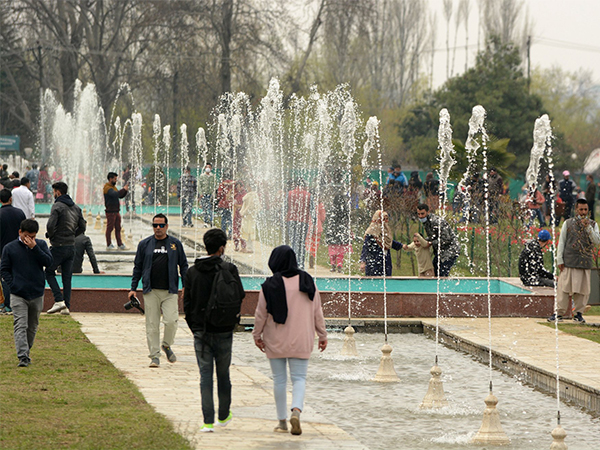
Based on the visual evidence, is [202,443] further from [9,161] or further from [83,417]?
[9,161]

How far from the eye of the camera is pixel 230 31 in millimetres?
45719

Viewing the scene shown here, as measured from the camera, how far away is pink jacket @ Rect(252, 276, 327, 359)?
7.85m

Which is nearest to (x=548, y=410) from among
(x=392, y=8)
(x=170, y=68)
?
(x=170, y=68)

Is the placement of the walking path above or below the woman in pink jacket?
below

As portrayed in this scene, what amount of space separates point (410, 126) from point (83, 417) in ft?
159

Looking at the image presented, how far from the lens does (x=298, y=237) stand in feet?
72.3

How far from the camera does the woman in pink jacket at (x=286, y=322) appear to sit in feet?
25.6

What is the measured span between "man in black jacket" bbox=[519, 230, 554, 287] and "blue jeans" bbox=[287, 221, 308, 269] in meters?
6.16

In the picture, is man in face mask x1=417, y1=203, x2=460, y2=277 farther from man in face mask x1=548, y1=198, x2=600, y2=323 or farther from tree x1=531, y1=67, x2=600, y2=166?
Answer: tree x1=531, y1=67, x2=600, y2=166

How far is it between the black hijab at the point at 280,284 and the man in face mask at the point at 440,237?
8.10m

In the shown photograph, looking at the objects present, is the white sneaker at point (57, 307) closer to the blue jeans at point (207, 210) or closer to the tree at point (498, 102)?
the blue jeans at point (207, 210)

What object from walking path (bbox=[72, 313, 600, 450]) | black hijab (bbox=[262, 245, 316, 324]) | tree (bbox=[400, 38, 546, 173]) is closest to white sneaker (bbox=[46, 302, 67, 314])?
walking path (bbox=[72, 313, 600, 450])

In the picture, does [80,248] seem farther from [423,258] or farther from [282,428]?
[282,428]

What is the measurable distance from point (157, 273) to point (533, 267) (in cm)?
716
